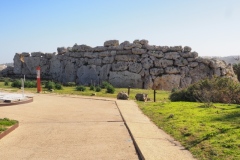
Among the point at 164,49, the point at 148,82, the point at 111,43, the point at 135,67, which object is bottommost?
the point at 148,82

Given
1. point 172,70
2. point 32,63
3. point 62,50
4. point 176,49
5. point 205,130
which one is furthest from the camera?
point 32,63

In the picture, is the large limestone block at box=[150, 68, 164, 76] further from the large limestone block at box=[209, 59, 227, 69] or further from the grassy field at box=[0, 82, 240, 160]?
the grassy field at box=[0, 82, 240, 160]

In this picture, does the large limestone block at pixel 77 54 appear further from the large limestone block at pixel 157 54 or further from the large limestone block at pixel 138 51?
the large limestone block at pixel 157 54

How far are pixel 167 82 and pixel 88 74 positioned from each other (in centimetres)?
876

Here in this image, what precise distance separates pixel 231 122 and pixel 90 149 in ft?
14.1

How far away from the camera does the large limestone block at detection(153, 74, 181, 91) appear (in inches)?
1158

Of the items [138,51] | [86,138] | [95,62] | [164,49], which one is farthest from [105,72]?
[86,138]

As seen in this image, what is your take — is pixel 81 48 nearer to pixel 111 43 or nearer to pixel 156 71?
pixel 111 43

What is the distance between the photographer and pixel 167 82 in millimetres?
29766

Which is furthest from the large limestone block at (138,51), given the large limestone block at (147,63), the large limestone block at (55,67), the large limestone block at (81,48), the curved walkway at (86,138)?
the curved walkway at (86,138)

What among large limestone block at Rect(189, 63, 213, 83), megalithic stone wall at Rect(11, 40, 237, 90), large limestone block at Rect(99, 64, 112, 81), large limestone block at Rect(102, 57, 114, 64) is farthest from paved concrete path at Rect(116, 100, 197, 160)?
large limestone block at Rect(102, 57, 114, 64)

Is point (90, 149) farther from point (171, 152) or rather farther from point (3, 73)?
point (3, 73)

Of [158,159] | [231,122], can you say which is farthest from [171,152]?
[231,122]

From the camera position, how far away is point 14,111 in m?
11.7
